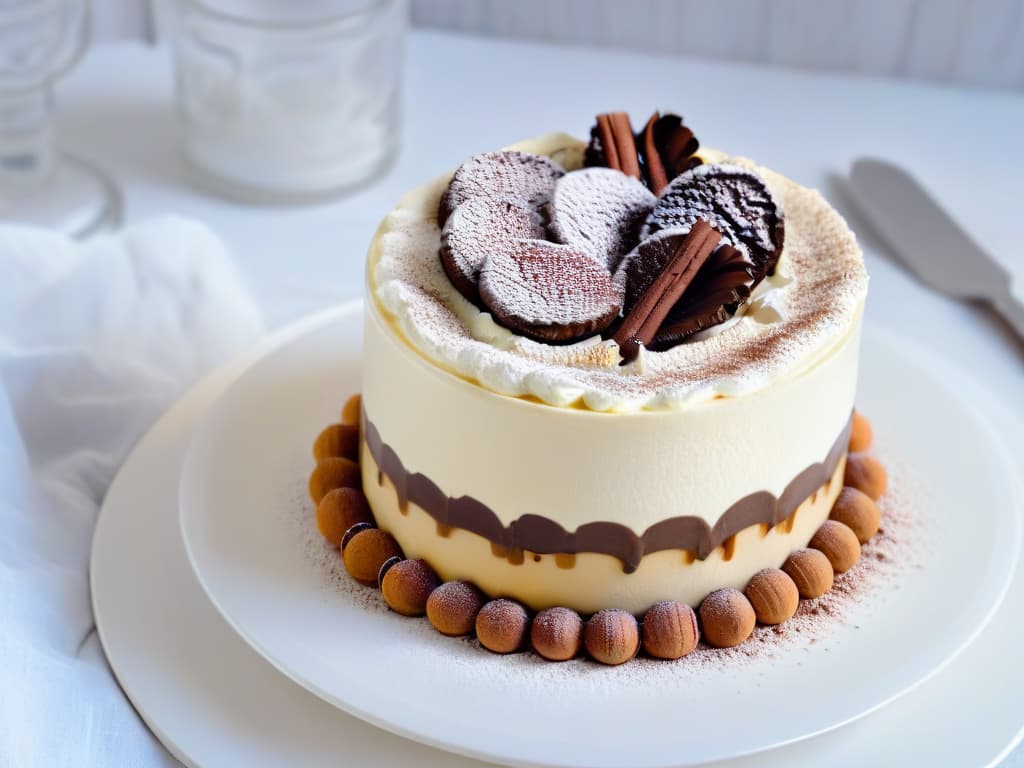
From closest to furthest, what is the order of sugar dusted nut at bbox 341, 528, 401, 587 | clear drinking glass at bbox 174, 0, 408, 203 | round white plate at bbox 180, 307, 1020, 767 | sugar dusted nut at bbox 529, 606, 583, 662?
round white plate at bbox 180, 307, 1020, 767 < sugar dusted nut at bbox 529, 606, 583, 662 < sugar dusted nut at bbox 341, 528, 401, 587 < clear drinking glass at bbox 174, 0, 408, 203

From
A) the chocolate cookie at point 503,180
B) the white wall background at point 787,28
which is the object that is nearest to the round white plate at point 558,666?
the chocolate cookie at point 503,180

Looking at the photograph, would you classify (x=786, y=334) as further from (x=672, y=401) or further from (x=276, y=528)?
(x=276, y=528)

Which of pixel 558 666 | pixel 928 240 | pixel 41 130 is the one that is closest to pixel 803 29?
pixel 928 240

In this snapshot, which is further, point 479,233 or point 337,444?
point 337,444

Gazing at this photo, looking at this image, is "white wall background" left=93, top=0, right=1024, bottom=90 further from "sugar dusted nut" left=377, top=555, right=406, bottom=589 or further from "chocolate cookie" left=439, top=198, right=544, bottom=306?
"sugar dusted nut" left=377, top=555, right=406, bottom=589

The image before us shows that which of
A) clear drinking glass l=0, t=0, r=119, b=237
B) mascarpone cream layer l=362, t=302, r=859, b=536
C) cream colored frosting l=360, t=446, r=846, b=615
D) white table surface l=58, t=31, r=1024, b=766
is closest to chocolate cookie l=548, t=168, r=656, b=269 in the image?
mascarpone cream layer l=362, t=302, r=859, b=536

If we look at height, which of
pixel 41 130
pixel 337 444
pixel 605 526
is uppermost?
pixel 605 526

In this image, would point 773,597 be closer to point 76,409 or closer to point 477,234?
point 477,234
